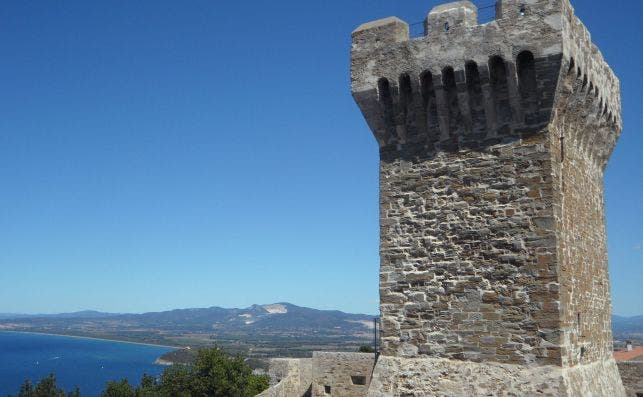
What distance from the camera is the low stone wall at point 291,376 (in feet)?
58.7

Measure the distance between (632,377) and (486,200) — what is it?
5577mm

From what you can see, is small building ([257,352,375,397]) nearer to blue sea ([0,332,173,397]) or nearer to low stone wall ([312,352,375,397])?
low stone wall ([312,352,375,397])

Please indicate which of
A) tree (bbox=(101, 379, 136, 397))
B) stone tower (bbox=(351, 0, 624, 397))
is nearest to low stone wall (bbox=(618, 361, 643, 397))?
stone tower (bbox=(351, 0, 624, 397))

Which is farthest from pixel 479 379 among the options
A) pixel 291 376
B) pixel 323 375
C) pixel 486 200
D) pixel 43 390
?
pixel 43 390

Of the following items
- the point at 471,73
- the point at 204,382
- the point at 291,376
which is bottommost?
the point at 204,382

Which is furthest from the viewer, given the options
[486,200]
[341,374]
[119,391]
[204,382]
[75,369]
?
[75,369]

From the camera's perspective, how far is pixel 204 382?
33.5 meters

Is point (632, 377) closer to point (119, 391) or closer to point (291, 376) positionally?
point (291, 376)

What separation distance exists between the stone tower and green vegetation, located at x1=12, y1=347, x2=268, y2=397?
22.5m

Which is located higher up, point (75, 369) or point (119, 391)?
point (119, 391)

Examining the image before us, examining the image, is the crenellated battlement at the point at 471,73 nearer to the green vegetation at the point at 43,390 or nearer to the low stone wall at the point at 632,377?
the low stone wall at the point at 632,377

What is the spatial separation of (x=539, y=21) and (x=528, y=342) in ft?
16.0

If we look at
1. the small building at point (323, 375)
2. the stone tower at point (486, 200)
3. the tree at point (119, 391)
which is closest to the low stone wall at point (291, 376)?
the small building at point (323, 375)

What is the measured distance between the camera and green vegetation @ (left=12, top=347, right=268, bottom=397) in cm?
3228
